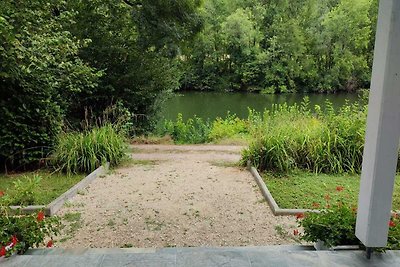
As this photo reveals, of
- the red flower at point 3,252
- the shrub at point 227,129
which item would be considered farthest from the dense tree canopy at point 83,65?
the red flower at point 3,252

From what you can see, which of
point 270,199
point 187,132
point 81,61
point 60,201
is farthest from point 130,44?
point 270,199

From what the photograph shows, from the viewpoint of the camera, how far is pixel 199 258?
2170mm

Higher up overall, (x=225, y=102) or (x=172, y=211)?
(x=172, y=211)

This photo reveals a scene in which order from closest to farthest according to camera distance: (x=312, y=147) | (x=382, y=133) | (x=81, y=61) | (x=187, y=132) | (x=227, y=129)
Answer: (x=382, y=133), (x=312, y=147), (x=81, y=61), (x=187, y=132), (x=227, y=129)

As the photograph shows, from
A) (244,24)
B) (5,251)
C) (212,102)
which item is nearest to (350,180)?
(5,251)

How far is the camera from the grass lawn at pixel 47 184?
4.29 metres

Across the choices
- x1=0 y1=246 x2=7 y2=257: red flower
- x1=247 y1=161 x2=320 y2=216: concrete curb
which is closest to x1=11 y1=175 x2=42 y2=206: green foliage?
x1=0 y1=246 x2=7 y2=257: red flower

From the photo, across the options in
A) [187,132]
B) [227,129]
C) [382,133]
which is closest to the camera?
[382,133]

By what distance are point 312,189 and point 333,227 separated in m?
2.35

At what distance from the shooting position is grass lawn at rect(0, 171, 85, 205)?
429 cm

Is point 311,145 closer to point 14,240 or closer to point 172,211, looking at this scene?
point 172,211

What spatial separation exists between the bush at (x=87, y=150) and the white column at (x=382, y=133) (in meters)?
4.42

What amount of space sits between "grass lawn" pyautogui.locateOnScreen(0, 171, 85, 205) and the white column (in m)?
3.32

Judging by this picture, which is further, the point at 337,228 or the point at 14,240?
the point at 337,228
